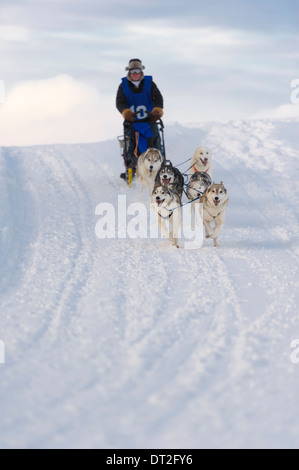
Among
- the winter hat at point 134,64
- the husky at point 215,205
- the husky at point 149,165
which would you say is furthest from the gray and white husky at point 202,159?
the husky at point 215,205

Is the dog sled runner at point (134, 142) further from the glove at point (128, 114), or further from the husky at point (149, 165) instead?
the husky at point (149, 165)

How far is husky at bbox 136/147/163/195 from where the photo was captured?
7.02 m

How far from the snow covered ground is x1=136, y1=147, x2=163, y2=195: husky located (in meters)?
0.78

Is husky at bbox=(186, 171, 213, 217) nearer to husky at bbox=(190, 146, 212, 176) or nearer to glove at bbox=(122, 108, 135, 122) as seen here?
husky at bbox=(190, 146, 212, 176)

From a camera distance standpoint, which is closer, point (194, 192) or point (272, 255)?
point (272, 255)

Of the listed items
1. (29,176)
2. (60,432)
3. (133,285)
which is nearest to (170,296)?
(133,285)

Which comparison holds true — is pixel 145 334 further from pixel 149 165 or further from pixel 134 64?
pixel 134 64

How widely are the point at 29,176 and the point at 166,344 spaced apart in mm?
5656

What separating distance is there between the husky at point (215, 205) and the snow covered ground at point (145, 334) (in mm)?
227

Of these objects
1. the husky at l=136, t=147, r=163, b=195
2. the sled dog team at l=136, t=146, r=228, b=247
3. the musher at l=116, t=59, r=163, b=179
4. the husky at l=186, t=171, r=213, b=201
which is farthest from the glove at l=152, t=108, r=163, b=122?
the husky at l=186, t=171, r=213, b=201

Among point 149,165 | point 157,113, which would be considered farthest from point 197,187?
point 157,113

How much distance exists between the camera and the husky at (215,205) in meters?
5.25

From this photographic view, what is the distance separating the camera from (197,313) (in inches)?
146

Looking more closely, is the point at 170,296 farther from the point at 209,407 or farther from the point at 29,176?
the point at 29,176
